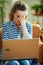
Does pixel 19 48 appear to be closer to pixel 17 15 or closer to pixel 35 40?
pixel 35 40

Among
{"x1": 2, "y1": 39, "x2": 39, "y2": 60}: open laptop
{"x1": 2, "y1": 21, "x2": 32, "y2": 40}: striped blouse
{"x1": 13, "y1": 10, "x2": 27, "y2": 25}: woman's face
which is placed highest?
{"x1": 13, "y1": 10, "x2": 27, "y2": 25}: woman's face

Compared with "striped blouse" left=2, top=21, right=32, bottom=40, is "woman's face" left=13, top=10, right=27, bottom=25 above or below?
above

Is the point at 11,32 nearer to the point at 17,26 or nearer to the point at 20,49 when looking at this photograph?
the point at 17,26

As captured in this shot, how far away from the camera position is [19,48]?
73.3 inches

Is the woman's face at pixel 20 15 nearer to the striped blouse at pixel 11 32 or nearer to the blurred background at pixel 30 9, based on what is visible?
the striped blouse at pixel 11 32

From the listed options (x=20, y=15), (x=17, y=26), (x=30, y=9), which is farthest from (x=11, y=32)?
(x=30, y=9)

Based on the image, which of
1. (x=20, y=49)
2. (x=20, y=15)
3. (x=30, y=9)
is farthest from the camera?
(x=30, y=9)

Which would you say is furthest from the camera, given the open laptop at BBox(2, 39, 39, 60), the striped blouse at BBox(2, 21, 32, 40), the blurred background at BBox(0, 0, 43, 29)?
the blurred background at BBox(0, 0, 43, 29)

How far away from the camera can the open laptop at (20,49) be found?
6.01ft

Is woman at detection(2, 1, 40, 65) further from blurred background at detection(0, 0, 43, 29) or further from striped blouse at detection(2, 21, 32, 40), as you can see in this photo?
blurred background at detection(0, 0, 43, 29)

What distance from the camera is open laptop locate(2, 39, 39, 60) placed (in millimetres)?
1832

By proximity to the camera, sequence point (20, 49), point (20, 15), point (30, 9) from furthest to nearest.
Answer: point (30, 9) → point (20, 15) → point (20, 49)

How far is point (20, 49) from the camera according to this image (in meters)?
1.87

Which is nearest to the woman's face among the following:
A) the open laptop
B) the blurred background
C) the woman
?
the woman
